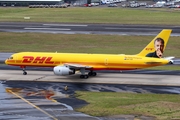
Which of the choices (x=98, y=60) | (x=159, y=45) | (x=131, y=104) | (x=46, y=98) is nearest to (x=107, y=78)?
(x=98, y=60)

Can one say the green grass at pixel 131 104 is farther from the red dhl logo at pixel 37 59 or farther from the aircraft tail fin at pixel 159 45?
the red dhl logo at pixel 37 59

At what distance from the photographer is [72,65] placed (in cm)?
5809

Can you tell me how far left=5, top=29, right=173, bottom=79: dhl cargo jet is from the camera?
189ft

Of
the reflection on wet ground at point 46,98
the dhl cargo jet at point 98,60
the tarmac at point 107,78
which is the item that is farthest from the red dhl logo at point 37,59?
the reflection on wet ground at point 46,98

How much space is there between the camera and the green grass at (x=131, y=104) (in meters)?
40.1

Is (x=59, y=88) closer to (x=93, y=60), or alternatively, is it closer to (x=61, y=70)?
(x=61, y=70)

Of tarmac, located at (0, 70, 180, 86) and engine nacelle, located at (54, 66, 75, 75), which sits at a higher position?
engine nacelle, located at (54, 66, 75, 75)

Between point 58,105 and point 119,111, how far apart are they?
19.6 ft

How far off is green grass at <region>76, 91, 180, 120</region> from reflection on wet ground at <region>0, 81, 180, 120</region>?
1363 millimetres

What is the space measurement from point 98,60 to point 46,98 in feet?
46.1

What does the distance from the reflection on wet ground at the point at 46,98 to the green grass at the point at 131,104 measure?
1.36 metres

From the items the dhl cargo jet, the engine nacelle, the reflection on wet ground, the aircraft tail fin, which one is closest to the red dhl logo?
the dhl cargo jet


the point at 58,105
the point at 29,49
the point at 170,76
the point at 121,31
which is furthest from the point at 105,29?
the point at 58,105

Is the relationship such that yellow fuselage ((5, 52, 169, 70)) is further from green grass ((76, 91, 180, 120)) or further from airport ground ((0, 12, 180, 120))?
green grass ((76, 91, 180, 120))
